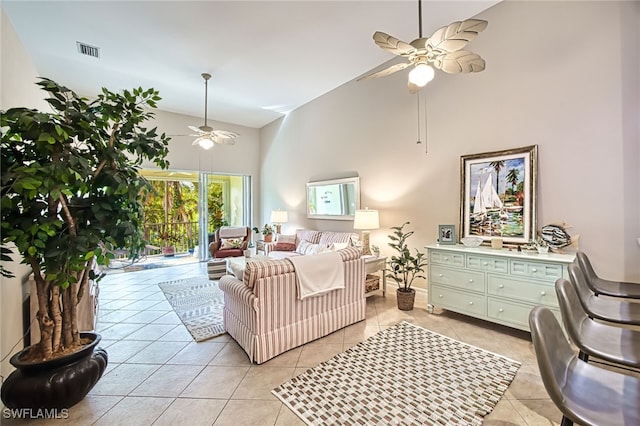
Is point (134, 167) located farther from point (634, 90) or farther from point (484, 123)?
point (634, 90)

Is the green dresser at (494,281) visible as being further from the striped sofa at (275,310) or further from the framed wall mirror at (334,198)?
the framed wall mirror at (334,198)

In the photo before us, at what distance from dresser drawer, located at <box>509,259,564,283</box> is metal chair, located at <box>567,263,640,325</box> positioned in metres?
0.38

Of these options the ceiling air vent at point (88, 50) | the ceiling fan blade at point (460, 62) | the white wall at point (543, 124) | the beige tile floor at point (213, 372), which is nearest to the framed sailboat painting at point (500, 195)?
the white wall at point (543, 124)

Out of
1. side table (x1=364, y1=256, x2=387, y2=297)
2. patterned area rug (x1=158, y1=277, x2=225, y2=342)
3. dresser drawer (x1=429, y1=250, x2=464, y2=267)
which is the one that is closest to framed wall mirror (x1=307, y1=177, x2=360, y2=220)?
side table (x1=364, y1=256, x2=387, y2=297)

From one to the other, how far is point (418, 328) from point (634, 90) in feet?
10.1

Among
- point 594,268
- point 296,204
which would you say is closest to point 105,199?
point 594,268

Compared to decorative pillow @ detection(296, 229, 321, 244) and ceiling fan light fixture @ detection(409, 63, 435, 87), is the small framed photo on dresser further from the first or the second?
decorative pillow @ detection(296, 229, 321, 244)

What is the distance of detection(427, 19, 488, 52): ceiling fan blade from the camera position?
189cm

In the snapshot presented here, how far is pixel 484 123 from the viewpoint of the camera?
3439 millimetres

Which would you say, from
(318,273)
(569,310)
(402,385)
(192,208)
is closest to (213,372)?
(318,273)

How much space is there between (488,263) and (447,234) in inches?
26.2

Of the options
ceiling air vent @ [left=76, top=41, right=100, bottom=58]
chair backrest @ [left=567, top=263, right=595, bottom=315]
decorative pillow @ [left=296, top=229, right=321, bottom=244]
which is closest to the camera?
chair backrest @ [left=567, top=263, right=595, bottom=315]

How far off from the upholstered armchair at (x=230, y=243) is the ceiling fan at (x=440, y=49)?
4.80 metres

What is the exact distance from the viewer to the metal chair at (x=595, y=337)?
148 cm
